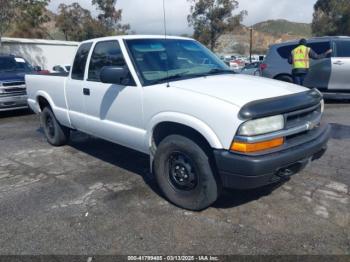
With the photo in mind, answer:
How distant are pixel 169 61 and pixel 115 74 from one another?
0.70 metres

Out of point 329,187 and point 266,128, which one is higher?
point 266,128

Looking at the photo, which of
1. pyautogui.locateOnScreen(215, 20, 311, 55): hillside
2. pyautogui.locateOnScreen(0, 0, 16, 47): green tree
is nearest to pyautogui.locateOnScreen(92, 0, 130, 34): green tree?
pyautogui.locateOnScreen(0, 0, 16, 47): green tree

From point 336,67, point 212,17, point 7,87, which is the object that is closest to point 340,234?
point 336,67

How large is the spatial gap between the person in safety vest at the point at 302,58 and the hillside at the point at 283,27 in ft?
458

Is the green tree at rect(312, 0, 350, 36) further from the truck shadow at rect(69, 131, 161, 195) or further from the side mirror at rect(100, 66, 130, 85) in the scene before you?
the side mirror at rect(100, 66, 130, 85)

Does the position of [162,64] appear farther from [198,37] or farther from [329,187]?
[198,37]

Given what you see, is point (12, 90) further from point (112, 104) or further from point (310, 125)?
point (310, 125)

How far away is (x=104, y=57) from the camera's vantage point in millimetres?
4559

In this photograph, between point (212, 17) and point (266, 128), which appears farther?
point (212, 17)

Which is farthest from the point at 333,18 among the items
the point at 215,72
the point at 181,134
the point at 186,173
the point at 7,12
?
the point at 186,173

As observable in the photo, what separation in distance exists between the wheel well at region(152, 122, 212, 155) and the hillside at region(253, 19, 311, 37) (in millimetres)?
145658

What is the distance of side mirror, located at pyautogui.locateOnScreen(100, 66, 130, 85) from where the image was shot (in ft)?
12.4

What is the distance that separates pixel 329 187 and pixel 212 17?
78.2ft

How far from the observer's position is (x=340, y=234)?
3031 mm
